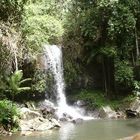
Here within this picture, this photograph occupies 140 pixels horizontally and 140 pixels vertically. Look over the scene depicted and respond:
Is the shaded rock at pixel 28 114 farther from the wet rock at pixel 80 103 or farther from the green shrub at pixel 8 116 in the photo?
the wet rock at pixel 80 103

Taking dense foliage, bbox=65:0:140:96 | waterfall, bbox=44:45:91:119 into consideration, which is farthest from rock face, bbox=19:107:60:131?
dense foliage, bbox=65:0:140:96

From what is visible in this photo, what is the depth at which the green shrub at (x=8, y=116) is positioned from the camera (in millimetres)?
16078

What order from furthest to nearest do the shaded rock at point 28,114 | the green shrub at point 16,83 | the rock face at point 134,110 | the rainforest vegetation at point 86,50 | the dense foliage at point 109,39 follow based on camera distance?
the dense foliage at point 109,39
the rainforest vegetation at point 86,50
the rock face at point 134,110
the green shrub at point 16,83
the shaded rock at point 28,114

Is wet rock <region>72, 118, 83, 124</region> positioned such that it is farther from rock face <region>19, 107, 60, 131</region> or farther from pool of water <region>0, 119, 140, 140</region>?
rock face <region>19, 107, 60, 131</region>

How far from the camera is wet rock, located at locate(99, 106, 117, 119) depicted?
20.7 metres

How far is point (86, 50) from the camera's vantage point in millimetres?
23859

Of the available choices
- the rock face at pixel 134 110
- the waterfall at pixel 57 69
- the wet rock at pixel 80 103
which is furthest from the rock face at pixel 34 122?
the rock face at pixel 134 110

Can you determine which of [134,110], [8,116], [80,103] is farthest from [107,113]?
[8,116]

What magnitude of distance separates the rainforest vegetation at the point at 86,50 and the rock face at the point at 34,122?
2.50 metres

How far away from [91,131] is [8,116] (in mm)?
3300

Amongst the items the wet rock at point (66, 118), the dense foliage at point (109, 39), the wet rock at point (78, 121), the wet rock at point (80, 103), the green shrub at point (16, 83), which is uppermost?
the dense foliage at point (109, 39)

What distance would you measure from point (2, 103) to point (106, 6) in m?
9.22

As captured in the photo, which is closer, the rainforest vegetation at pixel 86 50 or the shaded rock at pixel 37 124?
the shaded rock at pixel 37 124

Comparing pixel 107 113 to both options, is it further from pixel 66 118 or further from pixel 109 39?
pixel 109 39
